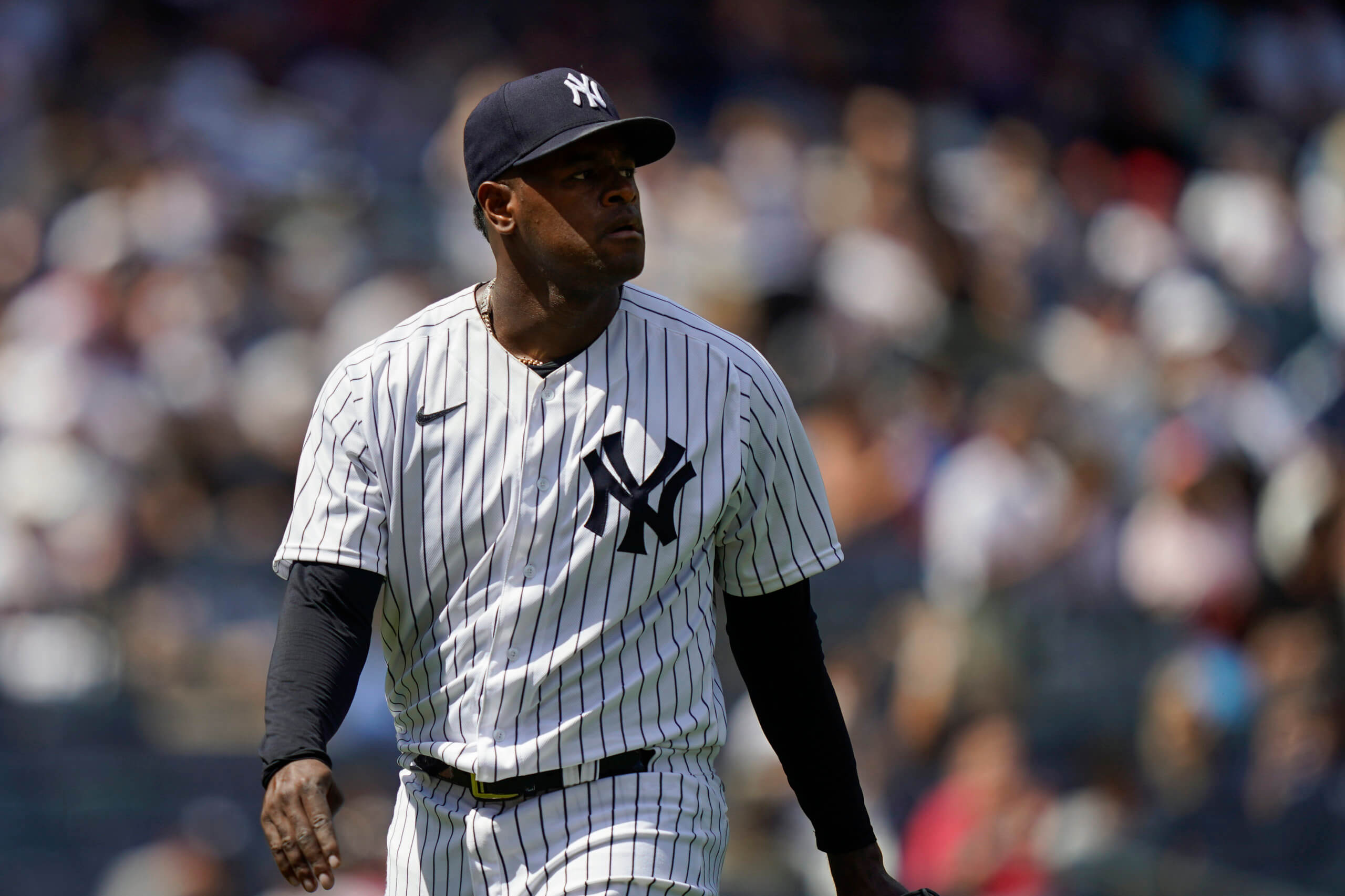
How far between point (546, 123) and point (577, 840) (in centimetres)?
108

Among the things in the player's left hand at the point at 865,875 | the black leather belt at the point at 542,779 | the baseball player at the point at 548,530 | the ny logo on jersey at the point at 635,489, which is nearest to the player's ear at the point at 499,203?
the baseball player at the point at 548,530

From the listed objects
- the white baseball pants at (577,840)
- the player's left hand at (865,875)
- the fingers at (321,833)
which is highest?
the fingers at (321,833)

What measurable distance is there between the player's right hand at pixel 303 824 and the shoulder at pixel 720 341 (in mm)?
881

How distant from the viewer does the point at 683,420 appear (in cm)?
257

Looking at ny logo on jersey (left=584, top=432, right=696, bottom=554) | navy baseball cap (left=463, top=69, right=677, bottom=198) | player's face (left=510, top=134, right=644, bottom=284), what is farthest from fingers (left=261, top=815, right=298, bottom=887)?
navy baseball cap (left=463, top=69, right=677, bottom=198)

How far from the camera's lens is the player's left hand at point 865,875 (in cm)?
266

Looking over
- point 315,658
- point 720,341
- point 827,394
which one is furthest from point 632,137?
point 827,394

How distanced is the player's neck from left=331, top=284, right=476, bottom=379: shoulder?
0.07 meters

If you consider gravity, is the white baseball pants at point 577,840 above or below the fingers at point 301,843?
below

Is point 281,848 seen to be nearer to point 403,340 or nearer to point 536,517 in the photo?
point 536,517

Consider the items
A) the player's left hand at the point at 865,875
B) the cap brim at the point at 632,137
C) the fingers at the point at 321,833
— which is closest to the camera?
the fingers at the point at 321,833

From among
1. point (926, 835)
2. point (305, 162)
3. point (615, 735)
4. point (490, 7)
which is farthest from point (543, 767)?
point (490, 7)

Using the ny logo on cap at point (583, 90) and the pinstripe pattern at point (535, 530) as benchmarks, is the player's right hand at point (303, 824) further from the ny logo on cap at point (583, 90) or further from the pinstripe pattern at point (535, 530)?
the ny logo on cap at point (583, 90)

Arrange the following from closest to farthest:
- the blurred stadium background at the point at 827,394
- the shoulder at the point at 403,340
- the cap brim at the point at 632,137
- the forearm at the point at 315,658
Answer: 1. the forearm at the point at 315,658
2. the cap brim at the point at 632,137
3. the shoulder at the point at 403,340
4. the blurred stadium background at the point at 827,394
